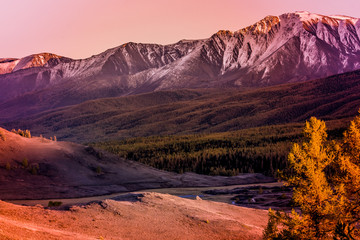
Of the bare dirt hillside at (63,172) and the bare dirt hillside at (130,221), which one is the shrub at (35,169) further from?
the bare dirt hillside at (130,221)

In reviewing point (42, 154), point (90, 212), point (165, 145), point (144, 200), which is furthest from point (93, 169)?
point (165, 145)

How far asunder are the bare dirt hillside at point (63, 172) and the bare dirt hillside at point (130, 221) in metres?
16.0

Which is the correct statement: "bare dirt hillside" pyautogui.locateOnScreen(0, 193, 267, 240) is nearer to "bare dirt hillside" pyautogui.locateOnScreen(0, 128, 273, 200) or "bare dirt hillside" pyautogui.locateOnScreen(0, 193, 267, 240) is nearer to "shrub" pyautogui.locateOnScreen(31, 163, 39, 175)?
"bare dirt hillside" pyautogui.locateOnScreen(0, 128, 273, 200)

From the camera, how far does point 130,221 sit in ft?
91.2

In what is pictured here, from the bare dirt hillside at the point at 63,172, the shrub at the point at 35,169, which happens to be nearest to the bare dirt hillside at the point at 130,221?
the bare dirt hillside at the point at 63,172

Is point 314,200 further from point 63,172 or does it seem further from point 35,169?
point 63,172

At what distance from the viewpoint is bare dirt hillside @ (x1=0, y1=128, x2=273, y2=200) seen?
45.5 meters

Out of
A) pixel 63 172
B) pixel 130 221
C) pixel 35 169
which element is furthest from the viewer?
pixel 63 172

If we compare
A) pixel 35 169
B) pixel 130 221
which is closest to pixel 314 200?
pixel 130 221

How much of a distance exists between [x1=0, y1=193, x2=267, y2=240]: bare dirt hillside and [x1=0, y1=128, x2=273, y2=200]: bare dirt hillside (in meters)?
16.0

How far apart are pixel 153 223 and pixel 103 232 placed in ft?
14.9

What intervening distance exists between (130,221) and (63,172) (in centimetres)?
2580

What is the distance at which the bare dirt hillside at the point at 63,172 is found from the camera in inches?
1790

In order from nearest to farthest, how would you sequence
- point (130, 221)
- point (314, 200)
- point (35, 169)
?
point (314, 200) < point (130, 221) < point (35, 169)
